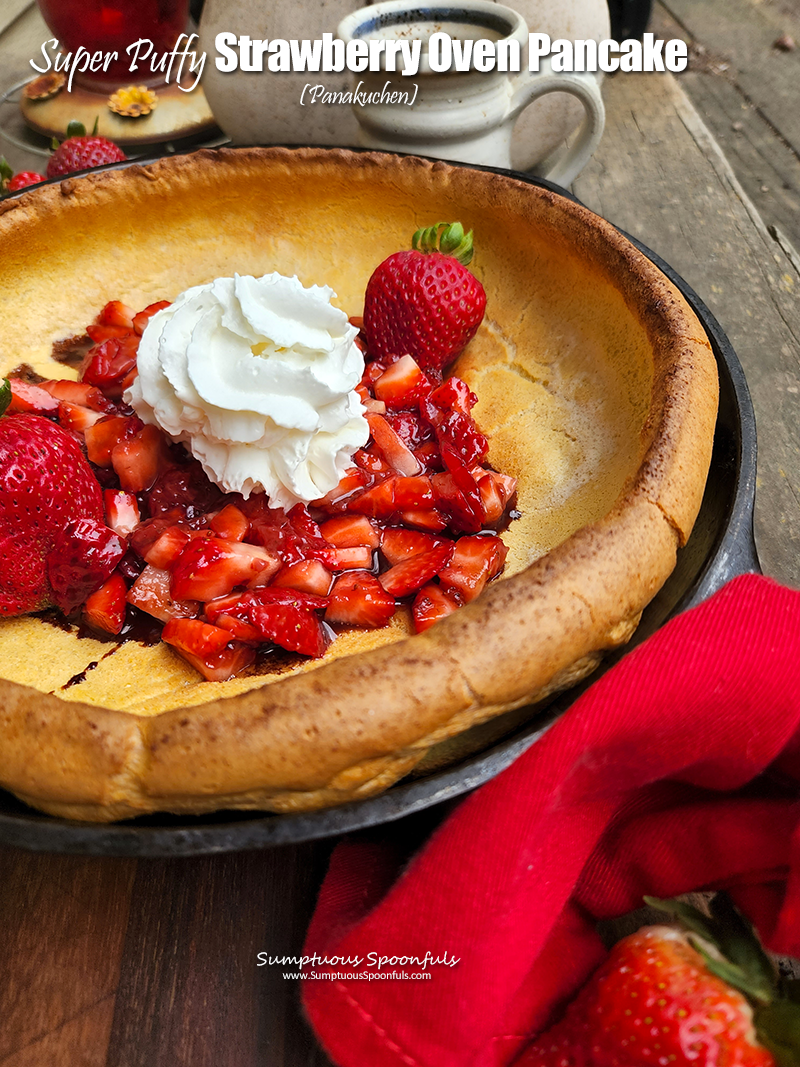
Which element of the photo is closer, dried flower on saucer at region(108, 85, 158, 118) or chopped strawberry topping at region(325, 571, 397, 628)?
chopped strawberry topping at region(325, 571, 397, 628)

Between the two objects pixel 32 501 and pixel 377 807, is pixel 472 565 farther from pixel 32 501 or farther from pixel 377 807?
pixel 32 501

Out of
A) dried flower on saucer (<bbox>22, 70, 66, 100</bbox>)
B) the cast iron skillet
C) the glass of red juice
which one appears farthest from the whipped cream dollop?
dried flower on saucer (<bbox>22, 70, 66, 100</bbox>)

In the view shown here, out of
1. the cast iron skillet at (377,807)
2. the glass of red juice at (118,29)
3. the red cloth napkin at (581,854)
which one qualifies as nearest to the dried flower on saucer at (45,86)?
the glass of red juice at (118,29)

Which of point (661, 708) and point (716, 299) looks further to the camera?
point (716, 299)

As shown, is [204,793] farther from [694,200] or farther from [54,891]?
[694,200]

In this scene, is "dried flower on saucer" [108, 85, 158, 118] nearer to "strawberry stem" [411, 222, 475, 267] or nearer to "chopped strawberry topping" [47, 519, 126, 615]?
"strawberry stem" [411, 222, 475, 267]

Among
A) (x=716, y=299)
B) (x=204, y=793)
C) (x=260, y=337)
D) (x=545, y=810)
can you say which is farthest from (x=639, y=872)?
(x=716, y=299)
